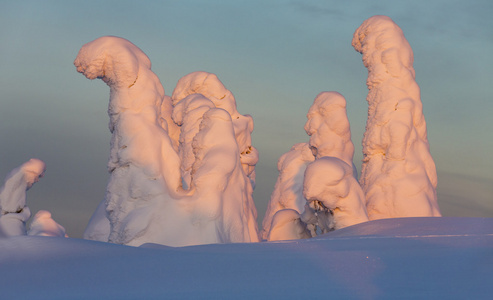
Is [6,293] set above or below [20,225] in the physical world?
below

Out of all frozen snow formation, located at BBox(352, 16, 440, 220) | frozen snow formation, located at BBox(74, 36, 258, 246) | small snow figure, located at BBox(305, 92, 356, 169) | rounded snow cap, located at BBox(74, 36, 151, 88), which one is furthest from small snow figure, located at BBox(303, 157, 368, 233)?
small snow figure, located at BBox(305, 92, 356, 169)

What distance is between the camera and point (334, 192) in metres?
11.5

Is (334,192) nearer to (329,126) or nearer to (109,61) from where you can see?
(109,61)

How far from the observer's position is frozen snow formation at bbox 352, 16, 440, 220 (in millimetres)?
15633

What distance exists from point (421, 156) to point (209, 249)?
12030 millimetres

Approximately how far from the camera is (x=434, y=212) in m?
15.6

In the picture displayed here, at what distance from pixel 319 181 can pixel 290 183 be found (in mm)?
9899

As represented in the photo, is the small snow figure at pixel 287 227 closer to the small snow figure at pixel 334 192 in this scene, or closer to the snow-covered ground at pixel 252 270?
the small snow figure at pixel 334 192

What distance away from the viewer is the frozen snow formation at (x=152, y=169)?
38.8 feet

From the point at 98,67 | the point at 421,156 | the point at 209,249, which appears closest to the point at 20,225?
the point at 98,67

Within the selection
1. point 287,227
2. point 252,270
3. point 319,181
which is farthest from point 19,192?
point 252,270

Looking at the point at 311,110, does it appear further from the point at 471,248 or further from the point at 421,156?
the point at 471,248

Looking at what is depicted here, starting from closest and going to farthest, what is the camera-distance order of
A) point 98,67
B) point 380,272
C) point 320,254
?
1. point 380,272
2. point 320,254
3. point 98,67

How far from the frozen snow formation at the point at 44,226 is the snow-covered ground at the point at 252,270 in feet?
45.6
